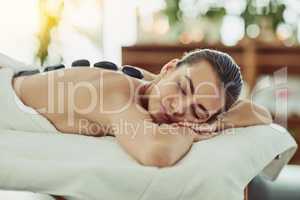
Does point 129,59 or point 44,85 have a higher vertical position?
point 44,85

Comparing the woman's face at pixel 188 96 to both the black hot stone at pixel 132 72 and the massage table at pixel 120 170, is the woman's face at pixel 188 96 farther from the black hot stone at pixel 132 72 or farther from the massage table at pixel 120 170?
the black hot stone at pixel 132 72

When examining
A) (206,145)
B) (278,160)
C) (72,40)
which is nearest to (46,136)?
(206,145)

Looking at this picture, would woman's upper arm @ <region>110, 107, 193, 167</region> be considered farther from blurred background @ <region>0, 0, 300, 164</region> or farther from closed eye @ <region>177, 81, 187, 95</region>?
blurred background @ <region>0, 0, 300, 164</region>

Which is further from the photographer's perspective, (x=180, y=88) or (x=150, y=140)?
(x=180, y=88)

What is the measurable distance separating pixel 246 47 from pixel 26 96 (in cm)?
192

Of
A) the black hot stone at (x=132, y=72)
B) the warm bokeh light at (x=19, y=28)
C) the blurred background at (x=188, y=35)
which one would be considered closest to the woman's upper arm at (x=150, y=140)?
the black hot stone at (x=132, y=72)

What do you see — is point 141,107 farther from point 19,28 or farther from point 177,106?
point 19,28

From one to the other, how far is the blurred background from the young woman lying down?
5.60 ft

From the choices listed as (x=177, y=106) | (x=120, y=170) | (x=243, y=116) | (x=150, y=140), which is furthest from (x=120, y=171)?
(x=243, y=116)

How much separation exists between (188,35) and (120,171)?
2297 millimetres

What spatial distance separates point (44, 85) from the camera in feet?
4.33

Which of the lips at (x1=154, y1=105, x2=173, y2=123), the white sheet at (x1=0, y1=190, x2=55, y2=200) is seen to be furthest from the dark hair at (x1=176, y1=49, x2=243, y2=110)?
the white sheet at (x1=0, y1=190, x2=55, y2=200)

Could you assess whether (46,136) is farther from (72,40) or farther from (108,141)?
(72,40)

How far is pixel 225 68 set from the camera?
1142 millimetres
